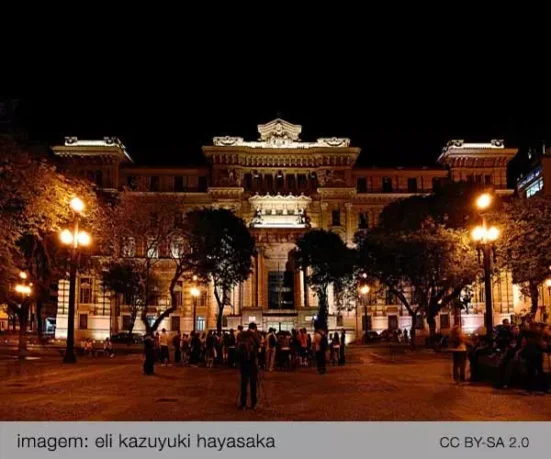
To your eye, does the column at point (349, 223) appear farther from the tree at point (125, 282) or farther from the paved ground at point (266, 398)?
the paved ground at point (266, 398)

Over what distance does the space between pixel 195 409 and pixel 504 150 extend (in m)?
70.6

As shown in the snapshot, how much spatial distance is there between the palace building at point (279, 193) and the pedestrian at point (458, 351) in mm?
51433

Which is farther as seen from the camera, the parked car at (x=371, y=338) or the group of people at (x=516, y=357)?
the parked car at (x=371, y=338)

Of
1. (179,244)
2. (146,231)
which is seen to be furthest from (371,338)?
(146,231)

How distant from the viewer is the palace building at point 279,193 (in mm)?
74562

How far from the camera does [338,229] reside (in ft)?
253

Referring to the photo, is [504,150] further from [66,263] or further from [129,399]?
[129,399]

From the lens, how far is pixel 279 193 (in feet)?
255

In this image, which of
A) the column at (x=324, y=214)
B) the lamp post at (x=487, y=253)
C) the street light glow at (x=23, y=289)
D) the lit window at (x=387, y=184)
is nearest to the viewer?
the lamp post at (x=487, y=253)

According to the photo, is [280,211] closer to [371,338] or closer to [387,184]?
[387,184]

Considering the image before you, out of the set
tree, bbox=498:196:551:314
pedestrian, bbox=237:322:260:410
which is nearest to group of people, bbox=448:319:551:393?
pedestrian, bbox=237:322:260:410

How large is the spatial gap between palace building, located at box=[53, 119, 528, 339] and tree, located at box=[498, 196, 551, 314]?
36206 millimetres

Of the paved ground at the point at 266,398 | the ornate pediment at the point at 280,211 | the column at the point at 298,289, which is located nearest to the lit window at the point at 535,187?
the ornate pediment at the point at 280,211

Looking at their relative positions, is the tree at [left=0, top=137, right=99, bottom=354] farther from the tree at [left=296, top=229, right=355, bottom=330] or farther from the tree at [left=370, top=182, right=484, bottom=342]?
the tree at [left=296, top=229, right=355, bottom=330]
